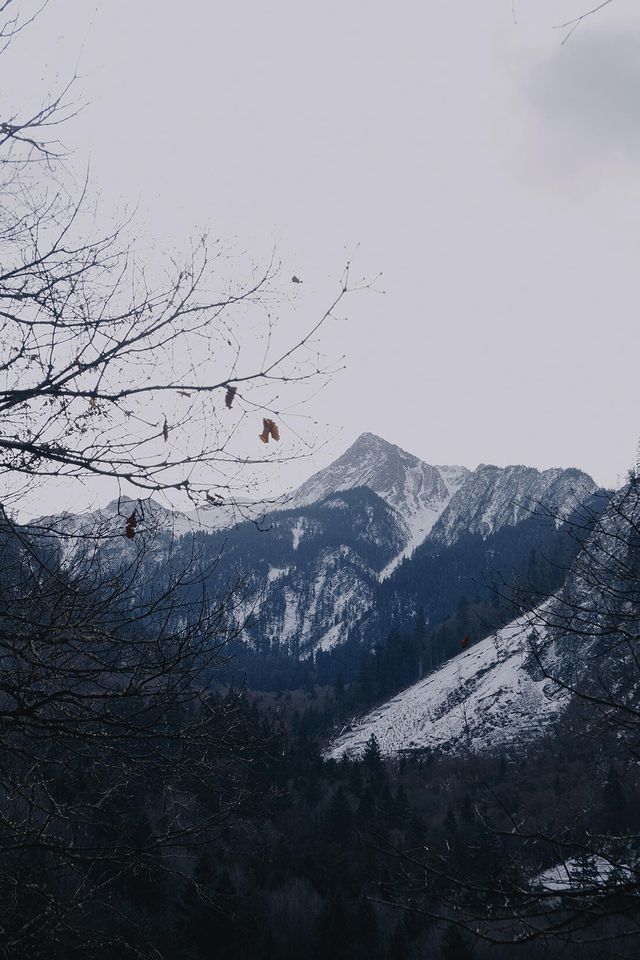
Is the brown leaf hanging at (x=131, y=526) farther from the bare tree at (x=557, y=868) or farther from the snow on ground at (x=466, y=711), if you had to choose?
the snow on ground at (x=466, y=711)

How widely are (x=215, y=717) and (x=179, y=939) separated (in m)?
25.7

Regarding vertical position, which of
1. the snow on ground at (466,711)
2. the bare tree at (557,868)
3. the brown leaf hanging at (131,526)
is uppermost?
the brown leaf hanging at (131,526)

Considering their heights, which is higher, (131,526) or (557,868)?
(131,526)

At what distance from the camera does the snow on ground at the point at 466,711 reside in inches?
2525

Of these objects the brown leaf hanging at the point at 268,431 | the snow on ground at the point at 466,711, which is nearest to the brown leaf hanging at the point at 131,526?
the brown leaf hanging at the point at 268,431

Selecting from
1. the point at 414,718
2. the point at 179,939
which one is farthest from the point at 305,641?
the point at 179,939

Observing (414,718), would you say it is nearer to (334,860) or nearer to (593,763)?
(593,763)

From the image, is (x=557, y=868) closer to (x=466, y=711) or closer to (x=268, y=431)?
(x=268, y=431)

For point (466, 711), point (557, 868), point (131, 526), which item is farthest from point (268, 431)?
point (466, 711)

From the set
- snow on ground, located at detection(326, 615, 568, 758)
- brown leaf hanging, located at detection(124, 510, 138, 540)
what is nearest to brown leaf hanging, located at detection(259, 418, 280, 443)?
brown leaf hanging, located at detection(124, 510, 138, 540)

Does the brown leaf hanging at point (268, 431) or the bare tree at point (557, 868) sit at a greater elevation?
the brown leaf hanging at point (268, 431)

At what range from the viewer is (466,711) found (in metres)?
68.9

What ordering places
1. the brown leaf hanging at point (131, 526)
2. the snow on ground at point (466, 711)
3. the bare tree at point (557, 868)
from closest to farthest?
1. the bare tree at point (557, 868)
2. the brown leaf hanging at point (131, 526)
3. the snow on ground at point (466, 711)

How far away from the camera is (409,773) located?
60250 millimetres
